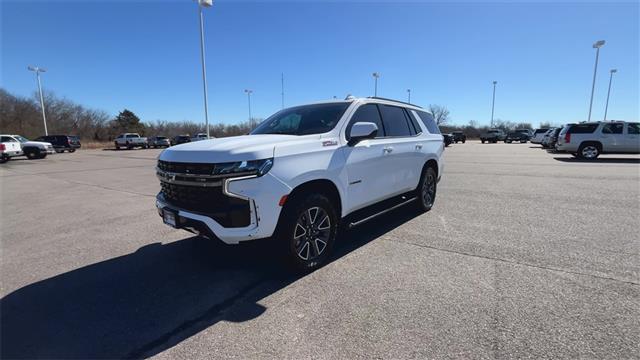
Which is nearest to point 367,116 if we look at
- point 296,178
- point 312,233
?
point 296,178

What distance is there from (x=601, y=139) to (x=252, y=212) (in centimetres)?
1972

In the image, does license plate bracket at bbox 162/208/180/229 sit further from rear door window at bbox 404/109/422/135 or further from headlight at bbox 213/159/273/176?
rear door window at bbox 404/109/422/135

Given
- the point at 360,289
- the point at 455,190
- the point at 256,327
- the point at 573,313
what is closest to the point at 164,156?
the point at 256,327

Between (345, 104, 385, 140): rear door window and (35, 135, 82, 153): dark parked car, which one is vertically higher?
(345, 104, 385, 140): rear door window

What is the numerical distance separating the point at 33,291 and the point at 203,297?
1.87 metres

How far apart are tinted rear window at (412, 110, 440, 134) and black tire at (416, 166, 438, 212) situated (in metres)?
0.78

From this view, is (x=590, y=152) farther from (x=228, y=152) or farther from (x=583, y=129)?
(x=228, y=152)

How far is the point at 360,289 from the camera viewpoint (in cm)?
323

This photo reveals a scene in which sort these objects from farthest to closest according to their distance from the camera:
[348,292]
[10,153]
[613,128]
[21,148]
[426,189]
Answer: [21,148], [10,153], [613,128], [426,189], [348,292]

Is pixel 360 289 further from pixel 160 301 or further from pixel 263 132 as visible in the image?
pixel 263 132

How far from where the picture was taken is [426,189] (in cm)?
612

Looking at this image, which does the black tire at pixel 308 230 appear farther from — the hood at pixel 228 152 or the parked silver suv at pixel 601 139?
the parked silver suv at pixel 601 139

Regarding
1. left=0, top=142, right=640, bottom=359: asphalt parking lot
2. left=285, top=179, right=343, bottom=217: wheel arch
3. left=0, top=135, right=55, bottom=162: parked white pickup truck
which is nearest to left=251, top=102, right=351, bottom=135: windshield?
left=285, top=179, right=343, bottom=217: wheel arch

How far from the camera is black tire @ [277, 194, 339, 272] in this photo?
328cm
